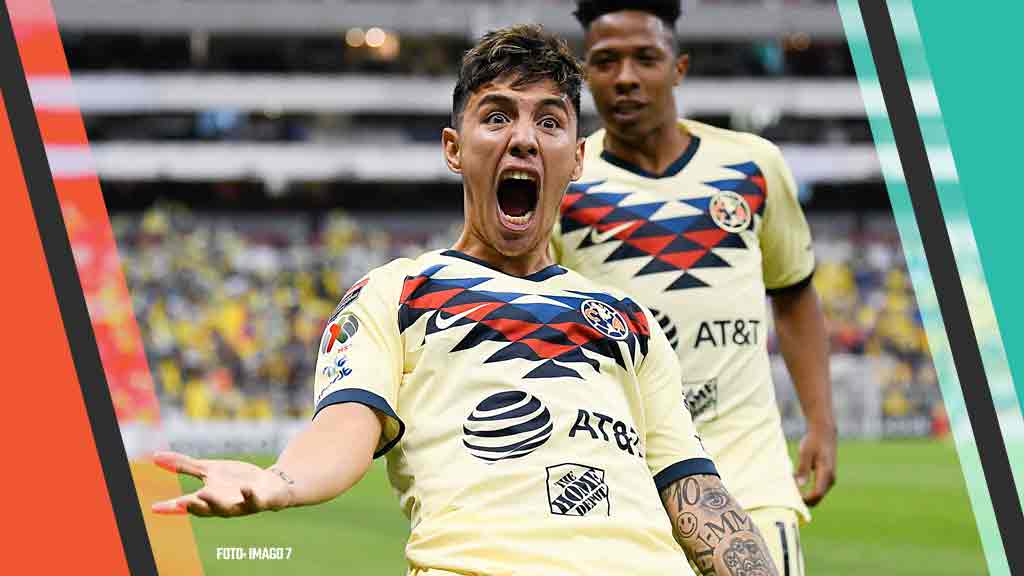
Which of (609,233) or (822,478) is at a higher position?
(609,233)

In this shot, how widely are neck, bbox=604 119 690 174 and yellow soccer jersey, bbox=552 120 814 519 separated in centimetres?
3

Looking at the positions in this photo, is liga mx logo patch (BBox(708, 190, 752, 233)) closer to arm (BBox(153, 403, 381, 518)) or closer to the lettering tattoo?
the lettering tattoo

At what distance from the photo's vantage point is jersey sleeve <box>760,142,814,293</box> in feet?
15.7

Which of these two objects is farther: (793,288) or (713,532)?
(793,288)

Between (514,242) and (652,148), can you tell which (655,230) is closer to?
(652,148)

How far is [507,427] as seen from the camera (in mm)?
2984

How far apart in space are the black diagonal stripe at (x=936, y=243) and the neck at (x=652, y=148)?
0.88 m

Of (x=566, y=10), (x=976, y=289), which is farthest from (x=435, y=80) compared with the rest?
(x=976, y=289)

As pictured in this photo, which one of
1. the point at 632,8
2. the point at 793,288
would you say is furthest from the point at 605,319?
the point at 793,288

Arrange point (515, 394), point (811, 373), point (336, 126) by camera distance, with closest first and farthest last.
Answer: point (515, 394) < point (811, 373) < point (336, 126)

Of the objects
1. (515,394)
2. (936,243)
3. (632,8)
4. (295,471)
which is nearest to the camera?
(295,471)

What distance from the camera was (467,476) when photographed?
295 centimetres

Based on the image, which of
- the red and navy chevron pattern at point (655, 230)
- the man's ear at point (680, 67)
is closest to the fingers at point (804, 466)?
the red and navy chevron pattern at point (655, 230)

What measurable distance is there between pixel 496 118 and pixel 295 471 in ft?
3.34
